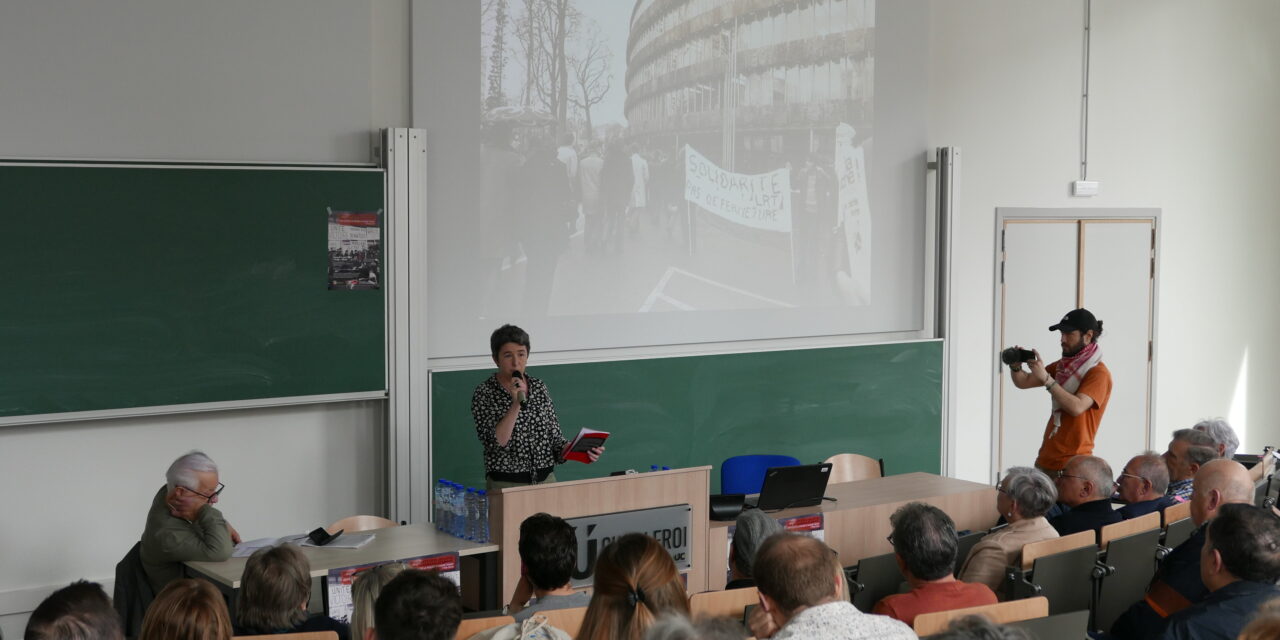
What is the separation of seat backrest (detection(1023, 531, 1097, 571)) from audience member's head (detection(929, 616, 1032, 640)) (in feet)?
6.25

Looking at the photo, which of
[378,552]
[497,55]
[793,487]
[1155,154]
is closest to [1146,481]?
[793,487]

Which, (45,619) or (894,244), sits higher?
(894,244)

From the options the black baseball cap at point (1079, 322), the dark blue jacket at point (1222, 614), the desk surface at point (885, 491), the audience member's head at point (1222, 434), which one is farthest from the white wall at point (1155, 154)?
the dark blue jacket at point (1222, 614)

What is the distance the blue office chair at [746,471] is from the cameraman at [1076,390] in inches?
56.7

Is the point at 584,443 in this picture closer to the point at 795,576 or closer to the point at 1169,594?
the point at 795,576

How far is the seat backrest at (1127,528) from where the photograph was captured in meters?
4.59

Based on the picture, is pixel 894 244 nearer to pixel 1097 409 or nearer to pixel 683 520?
pixel 1097 409

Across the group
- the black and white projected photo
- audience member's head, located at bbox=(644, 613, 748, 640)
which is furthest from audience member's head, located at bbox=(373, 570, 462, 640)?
the black and white projected photo

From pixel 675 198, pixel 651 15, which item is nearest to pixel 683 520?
pixel 675 198

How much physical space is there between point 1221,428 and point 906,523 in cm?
323

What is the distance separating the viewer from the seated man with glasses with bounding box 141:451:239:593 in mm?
4168

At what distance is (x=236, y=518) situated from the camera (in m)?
5.85

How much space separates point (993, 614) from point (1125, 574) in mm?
1545

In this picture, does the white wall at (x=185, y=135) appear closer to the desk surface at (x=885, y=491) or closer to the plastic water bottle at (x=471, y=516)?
the plastic water bottle at (x=471, y=516)
